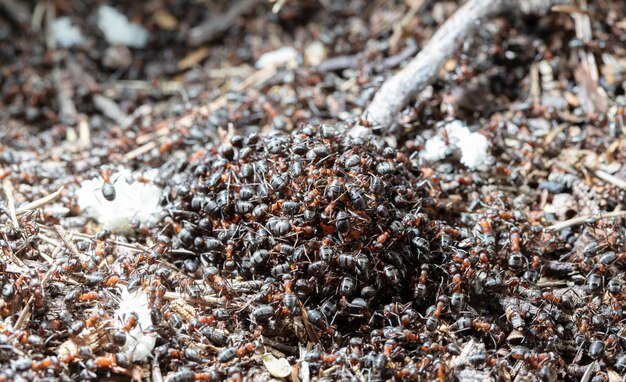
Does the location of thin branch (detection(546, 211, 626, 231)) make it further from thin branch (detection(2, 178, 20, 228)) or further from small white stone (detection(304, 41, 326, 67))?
thin branch (detection(2, 178, 20, 228))

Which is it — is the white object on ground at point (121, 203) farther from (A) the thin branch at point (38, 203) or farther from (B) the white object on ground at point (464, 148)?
(B) the white object on ground at point (464, 148)

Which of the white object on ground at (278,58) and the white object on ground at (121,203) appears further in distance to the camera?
the white object on ground at (278,58)

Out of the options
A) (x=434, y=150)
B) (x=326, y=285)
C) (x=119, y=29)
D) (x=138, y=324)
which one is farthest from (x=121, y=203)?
(x=119, y=29)

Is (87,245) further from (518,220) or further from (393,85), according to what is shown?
(518,220)

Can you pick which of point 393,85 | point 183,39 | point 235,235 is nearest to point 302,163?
point 235,235

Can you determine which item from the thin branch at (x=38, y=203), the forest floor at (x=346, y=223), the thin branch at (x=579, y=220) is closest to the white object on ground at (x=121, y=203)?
the forest floor at (x=346, y=223)
